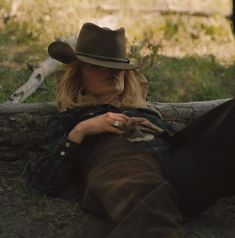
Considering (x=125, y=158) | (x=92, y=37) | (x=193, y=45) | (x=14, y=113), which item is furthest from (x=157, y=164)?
(x=193, y=45)

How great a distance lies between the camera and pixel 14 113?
3.75m

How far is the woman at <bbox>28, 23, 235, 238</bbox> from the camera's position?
269 centimetres

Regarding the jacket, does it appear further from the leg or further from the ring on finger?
the leg

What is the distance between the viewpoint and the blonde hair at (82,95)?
11.1ft

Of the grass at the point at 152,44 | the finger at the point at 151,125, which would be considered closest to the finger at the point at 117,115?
the finger at the point at 151,125

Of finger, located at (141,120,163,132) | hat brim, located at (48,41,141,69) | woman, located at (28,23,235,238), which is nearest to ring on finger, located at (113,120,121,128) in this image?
woman, located at (28,23,235,238)

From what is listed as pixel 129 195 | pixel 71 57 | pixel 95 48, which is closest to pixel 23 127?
pixel 71 57

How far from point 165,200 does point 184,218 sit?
41cm

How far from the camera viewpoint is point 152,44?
6.52 meters

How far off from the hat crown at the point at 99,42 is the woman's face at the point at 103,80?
0.09 metres

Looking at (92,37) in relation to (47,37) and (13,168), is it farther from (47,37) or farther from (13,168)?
(47,37)

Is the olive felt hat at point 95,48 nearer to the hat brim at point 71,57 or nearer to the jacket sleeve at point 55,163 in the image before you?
Result: the hat brim at point 71,57

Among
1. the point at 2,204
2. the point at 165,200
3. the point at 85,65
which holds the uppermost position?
the point at 85,65

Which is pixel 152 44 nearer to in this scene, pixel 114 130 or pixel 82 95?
pixel 82 95
